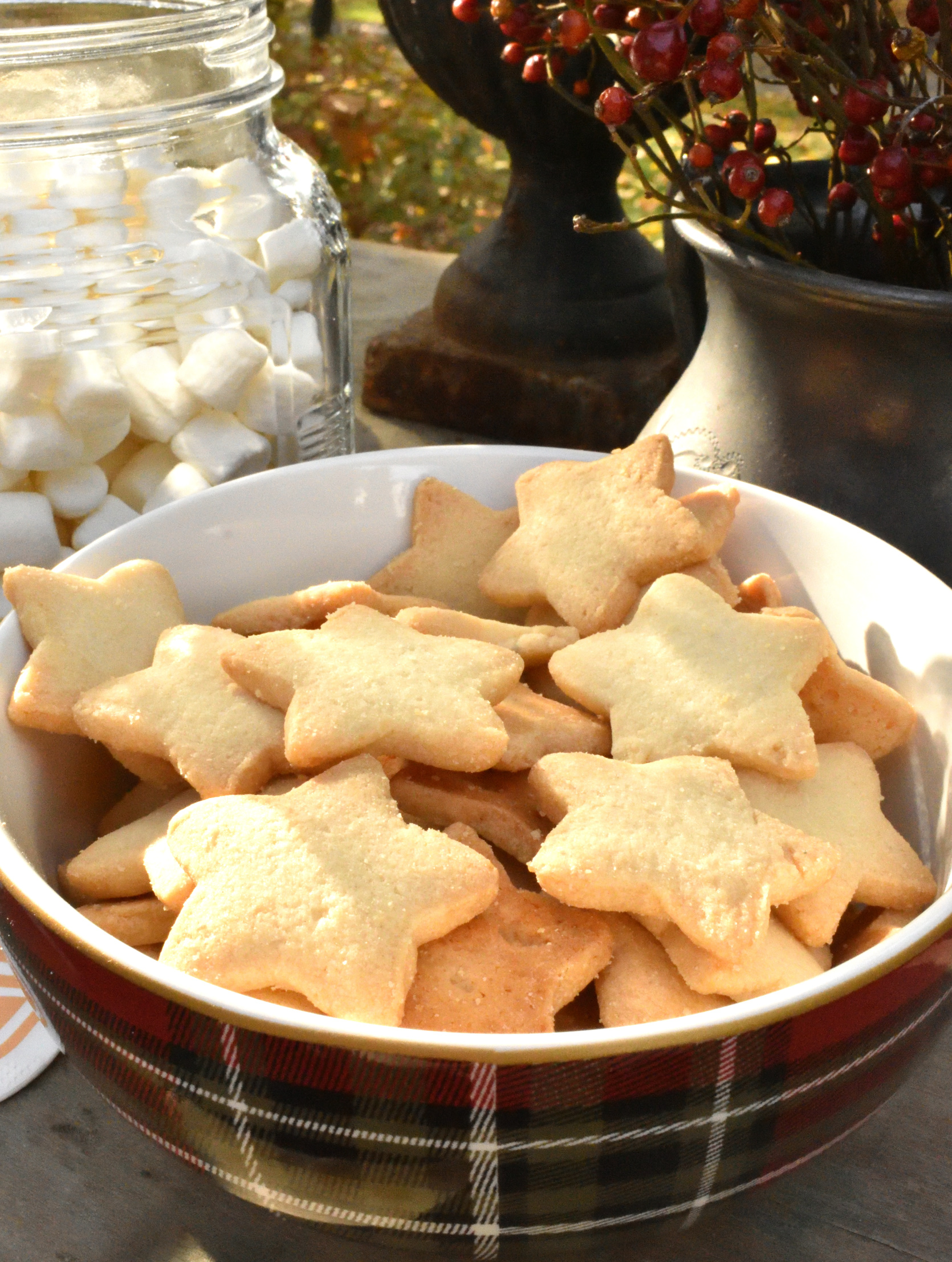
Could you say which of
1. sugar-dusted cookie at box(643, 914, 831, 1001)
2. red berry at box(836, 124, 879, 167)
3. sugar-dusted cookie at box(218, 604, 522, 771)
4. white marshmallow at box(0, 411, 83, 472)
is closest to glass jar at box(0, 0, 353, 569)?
white marshmallow at box(0, 411, 83, 472)

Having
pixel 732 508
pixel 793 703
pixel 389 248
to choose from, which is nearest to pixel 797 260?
pixel 732 508

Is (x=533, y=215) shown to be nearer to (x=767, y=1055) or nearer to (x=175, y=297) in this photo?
(x=175, y=297)

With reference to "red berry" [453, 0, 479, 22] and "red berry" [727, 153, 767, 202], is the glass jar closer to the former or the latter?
"red berry" [453, 0, 479, 22]

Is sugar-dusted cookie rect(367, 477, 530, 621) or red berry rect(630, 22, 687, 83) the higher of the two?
red berry rect(630, 22, 687, 83)

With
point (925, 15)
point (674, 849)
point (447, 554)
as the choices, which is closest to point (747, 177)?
point (925, 15)

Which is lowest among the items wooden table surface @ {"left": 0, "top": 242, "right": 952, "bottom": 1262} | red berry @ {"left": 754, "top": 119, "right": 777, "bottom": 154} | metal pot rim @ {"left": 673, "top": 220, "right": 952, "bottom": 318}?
wooden table surface @ {"left": 0, "top": 242, "right": 952, "bottom": 1262}

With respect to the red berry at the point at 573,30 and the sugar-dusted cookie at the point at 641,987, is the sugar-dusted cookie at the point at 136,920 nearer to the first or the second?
the sugar-dusted cookie at the point at 641,987
